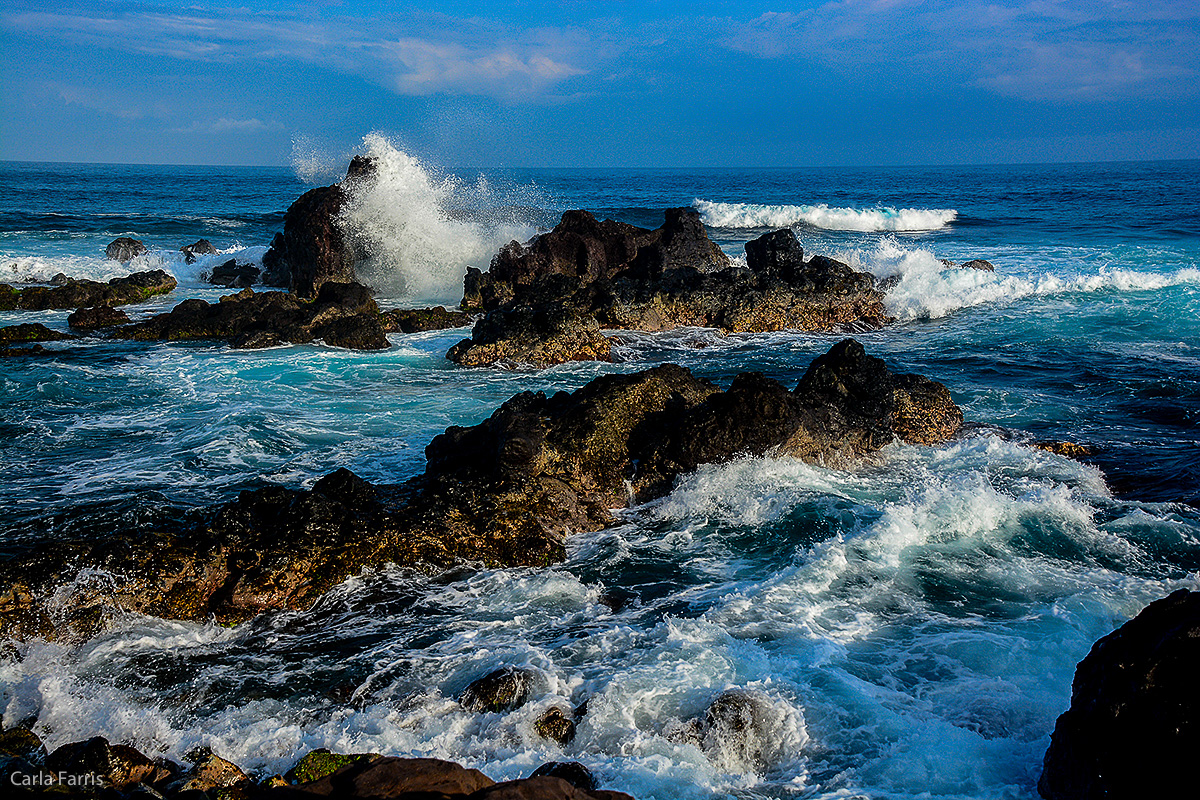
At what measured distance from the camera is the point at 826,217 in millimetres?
42719

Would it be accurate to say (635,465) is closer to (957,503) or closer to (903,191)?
(957,503)

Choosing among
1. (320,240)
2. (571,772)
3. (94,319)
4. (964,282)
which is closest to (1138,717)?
(571,772)

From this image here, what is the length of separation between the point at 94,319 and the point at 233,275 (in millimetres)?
6901

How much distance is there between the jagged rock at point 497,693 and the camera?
4723mm

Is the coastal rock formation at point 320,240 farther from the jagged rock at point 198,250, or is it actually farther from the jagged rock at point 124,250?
the jagged rock at point 124,250

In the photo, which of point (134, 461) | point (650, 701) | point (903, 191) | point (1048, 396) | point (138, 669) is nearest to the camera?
point (650, 701)

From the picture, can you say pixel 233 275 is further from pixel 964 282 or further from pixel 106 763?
pixel 106 763

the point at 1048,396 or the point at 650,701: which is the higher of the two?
the point at 1048,396

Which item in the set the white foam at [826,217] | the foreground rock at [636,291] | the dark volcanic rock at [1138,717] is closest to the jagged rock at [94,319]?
the foreground rock at [636,291]

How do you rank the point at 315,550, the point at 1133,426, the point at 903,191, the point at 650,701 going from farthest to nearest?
1. the point at 903,191
2. the point at 1133,426
3. the point at 315,550
4. the point at 650,701

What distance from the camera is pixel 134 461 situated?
8695mm

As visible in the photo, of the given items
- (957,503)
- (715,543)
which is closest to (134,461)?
(715,543)

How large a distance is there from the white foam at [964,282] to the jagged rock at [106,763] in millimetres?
16139

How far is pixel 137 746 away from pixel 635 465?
15.7ft
